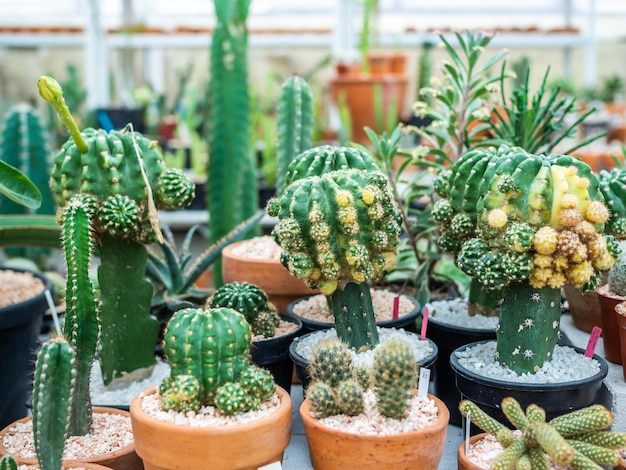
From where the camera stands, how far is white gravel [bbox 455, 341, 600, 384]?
5.83 ft

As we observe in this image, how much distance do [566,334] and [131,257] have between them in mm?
1349

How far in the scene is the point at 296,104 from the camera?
8.63ft

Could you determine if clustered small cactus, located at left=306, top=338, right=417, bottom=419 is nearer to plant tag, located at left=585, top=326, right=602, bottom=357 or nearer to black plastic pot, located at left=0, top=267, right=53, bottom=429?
plant tag, located at left=585, top=326, right=602, bottom=357

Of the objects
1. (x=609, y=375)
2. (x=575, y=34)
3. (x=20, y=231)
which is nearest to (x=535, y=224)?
(x=609, y=375)

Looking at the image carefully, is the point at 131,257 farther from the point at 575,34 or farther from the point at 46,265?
the point at 575,34

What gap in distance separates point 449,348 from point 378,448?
2.22ft

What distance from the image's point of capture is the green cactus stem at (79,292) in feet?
5.45

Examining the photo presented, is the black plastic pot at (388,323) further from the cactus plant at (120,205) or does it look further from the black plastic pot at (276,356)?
the cactus plant at (120,205)

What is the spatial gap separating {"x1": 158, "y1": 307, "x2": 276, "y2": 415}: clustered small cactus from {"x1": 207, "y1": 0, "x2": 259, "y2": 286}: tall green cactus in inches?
67.6

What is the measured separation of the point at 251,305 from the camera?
2107 mm

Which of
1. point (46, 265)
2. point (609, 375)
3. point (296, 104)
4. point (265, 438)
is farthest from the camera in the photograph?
point (46, 265)

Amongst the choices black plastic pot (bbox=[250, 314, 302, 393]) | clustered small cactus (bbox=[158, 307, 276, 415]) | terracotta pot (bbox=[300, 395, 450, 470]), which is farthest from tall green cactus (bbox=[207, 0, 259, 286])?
terracotta pot (bbox=[300, 395, 450, 470])

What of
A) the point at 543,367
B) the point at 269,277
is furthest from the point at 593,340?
the point at 269,277

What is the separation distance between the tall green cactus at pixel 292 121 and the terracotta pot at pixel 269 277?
0.31 metres
